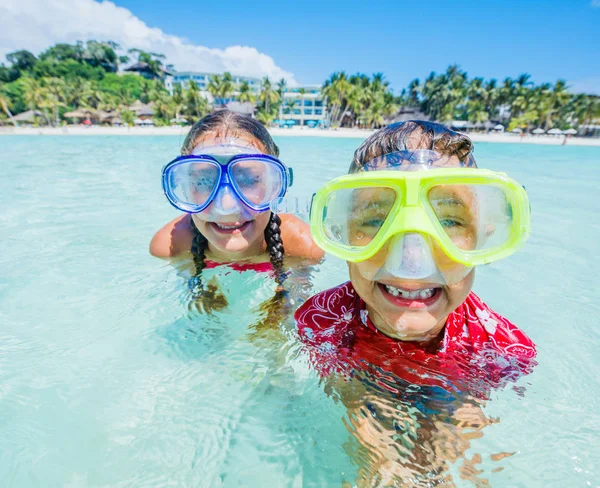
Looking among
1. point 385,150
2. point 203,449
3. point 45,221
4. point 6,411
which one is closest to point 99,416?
point 6,411

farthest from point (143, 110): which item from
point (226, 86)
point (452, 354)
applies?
point (452, 354)

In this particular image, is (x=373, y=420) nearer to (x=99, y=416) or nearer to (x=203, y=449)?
(x=203, y=449)

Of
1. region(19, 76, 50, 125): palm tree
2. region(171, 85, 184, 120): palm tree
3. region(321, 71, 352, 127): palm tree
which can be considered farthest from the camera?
region(321, 71, 352, 127): palm tree

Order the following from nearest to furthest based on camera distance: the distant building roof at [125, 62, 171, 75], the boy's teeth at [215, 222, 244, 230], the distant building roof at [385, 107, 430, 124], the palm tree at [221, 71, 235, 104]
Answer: the boy's teeth at [215, 222, 244, 230] → the palm tree at [221, 71, 235, 104] → the distant building roof at [385, 107, 430, 124] → the distant building roof at [125, 62, 171, 75]

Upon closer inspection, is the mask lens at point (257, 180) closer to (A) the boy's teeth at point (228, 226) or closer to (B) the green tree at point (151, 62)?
(A) the boy's teeth at point (228, 226)

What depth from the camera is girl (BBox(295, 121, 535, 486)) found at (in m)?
1.30

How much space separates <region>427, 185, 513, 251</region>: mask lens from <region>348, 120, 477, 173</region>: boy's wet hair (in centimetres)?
21

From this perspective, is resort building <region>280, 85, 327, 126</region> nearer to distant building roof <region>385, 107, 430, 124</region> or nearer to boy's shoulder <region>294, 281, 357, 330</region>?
distant building roof <region>385, 107, 430, 124</region>

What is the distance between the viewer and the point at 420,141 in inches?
57.9

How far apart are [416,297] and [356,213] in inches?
16.6

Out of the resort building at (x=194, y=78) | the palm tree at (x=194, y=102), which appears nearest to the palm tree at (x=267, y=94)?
the palm tree at (x=194, y=102)

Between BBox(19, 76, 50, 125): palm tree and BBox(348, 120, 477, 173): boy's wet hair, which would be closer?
BBox(348, 120, 477, 173): boy's wet hair

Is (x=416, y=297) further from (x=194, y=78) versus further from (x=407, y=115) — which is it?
(x=194, y=78)

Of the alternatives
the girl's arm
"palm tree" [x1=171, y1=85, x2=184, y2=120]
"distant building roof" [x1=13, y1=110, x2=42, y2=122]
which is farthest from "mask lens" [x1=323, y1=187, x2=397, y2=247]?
"distant building roof" [x1=13, y1=110, x2=42, y2=122]
